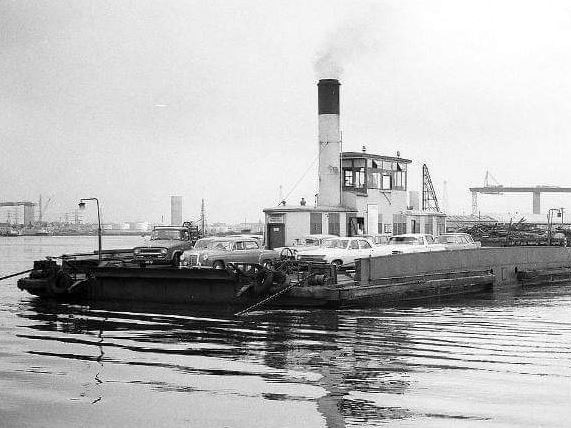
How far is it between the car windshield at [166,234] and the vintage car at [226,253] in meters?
7.44

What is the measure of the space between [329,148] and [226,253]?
34.2ft

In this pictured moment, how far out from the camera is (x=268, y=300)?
2142 centimetres

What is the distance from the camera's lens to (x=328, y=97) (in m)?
34.8

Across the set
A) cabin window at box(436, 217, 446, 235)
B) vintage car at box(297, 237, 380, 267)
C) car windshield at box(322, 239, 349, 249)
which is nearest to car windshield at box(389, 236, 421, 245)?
vintage car at box(297, 237, 380, 267)

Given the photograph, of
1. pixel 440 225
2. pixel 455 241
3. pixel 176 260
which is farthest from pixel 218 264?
pixel 440 225

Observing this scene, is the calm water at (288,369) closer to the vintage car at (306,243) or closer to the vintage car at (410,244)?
the vintage car at (306,243)

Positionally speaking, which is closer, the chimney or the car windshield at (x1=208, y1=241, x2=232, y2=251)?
the car windshield at (x1=208, y1=241, x2=232, y2=251)

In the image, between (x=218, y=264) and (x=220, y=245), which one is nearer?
(x=218, y=264)

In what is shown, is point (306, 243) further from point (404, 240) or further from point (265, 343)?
point (265, 343)

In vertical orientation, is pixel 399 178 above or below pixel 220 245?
above

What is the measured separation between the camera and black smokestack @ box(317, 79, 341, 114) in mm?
34875

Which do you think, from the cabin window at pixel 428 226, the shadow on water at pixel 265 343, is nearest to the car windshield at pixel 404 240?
the cabin window at pixel 428 226

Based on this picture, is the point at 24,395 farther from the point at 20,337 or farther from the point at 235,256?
the point at 235,256

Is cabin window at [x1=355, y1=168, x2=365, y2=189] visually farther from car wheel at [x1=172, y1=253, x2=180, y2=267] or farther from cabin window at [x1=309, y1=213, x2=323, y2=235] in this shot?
car wheel at [x1=172, y1=253, x2=180, y2=267]
